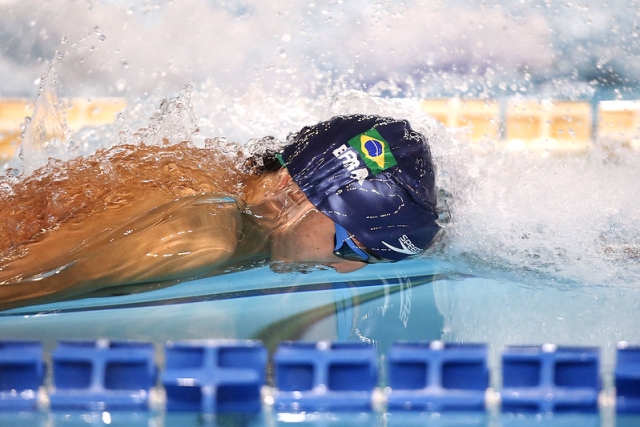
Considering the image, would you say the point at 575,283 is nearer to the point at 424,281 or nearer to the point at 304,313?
the point at 424,281

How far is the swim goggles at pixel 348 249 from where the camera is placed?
A: 5.76 feet

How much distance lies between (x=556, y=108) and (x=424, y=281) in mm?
2352

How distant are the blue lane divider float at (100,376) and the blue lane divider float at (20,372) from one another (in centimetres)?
4

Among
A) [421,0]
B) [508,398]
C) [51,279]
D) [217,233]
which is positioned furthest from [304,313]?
[421,0]

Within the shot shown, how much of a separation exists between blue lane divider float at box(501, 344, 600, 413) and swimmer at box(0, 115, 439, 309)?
0.70 metres

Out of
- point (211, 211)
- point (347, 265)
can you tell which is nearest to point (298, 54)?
point (347, 265)

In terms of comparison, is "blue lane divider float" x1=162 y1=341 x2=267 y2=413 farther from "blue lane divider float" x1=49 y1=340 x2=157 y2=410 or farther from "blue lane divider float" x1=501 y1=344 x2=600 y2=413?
"blue lane divider float" x1=501 y1=344 x2=600 y2=413

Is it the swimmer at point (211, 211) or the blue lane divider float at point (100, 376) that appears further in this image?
the swimmer at point (211, 211)

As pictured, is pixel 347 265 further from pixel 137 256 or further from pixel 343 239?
pixel 137 256

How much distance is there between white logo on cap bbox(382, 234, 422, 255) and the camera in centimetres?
179

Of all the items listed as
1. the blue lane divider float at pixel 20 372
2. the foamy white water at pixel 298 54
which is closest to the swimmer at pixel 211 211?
the blue lane divider float at pixel 20 372

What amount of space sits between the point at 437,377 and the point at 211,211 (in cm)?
71

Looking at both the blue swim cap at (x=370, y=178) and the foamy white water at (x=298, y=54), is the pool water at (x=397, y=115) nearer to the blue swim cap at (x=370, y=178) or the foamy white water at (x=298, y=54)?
the foamy white water at (x=298, y=54)

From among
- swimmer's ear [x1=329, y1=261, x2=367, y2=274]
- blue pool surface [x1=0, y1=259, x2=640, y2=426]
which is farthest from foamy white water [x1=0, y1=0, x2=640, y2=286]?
swimmer's ear [x1=329, y1=261, x2=367, y2=274]
